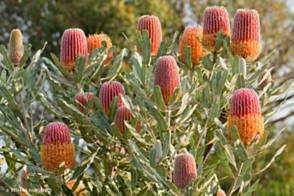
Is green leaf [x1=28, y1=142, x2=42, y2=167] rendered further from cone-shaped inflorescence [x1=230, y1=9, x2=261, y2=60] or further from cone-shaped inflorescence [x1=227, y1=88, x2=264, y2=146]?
cone-shaped inflorescence [x1=230, y1=9, x2=261, y2=60]

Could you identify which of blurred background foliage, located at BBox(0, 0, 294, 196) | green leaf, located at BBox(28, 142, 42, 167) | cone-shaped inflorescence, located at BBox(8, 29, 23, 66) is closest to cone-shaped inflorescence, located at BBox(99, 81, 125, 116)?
green leaf, located at BBox(28, 142, 42, 167)

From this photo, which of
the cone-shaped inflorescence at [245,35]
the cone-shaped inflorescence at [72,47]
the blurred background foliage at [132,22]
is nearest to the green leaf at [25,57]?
the cone-shaped inflorescence at [72,47]

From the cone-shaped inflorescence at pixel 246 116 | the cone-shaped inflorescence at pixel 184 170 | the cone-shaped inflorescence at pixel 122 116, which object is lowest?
the cone-shaped inflorescence at pixel 184 170

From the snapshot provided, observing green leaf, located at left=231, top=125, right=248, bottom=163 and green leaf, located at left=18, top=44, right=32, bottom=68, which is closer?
green leaf, located at left=231, top=125, right=248, bottom=163

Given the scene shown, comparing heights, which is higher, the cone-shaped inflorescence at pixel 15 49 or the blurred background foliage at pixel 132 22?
the cone-shaped inflorescence at pixel 15 49

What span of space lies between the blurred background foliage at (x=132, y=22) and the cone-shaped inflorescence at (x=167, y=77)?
3.83 meters

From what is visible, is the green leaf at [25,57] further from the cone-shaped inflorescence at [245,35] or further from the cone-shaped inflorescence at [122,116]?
the cone-shaped inflorescence at [245,35]

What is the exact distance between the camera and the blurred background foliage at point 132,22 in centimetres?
607

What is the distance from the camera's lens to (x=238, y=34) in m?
1.53

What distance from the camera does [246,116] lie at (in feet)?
3.95

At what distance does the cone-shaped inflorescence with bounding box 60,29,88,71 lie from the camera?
5.21 feet

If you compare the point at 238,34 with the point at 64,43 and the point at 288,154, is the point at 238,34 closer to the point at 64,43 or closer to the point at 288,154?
the point at 64,43

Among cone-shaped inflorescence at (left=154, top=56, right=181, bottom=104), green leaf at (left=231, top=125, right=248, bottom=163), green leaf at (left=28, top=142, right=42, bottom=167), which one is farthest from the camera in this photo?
green leaf at (left=28, top=142, right=42, bottom=167)

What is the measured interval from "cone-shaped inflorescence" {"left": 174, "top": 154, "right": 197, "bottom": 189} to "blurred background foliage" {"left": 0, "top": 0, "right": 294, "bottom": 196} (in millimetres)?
3919
